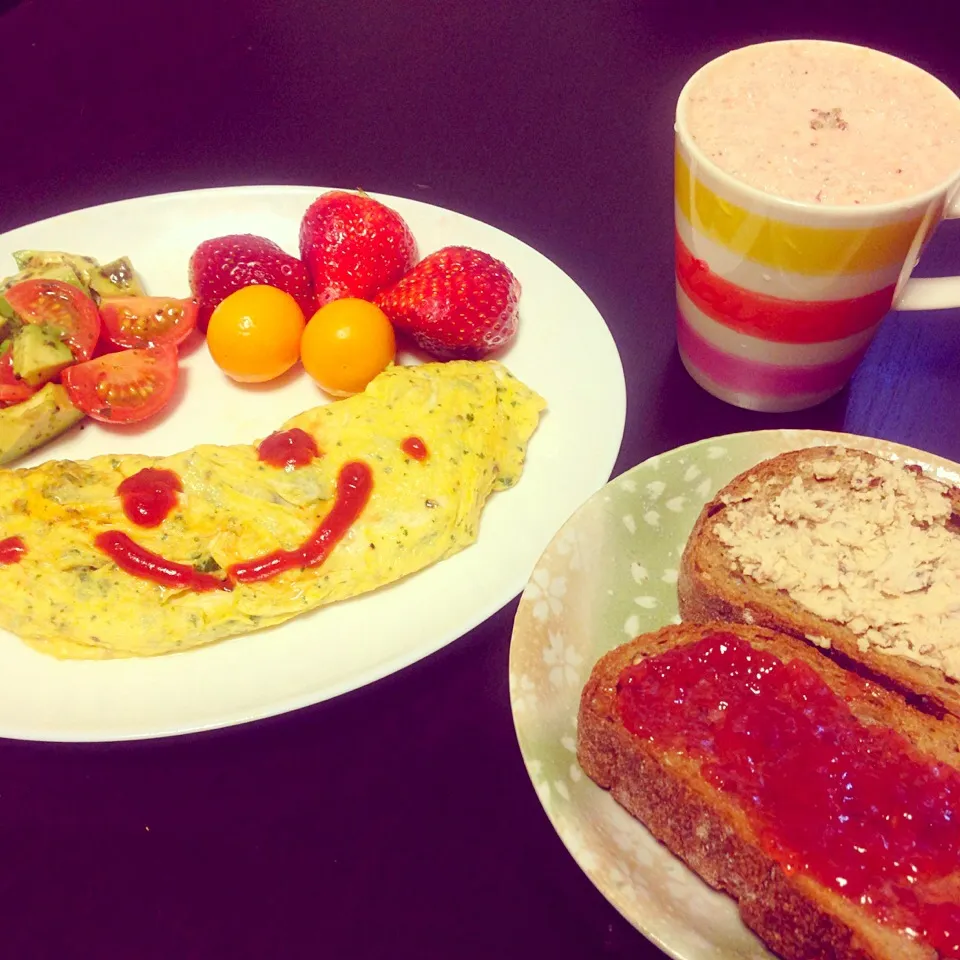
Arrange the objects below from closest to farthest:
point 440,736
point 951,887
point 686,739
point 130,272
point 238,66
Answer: point 951,887 → point 686,739 → point 440,736 → point 130,272 → point 238,66

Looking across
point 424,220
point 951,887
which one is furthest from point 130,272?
point 951,887

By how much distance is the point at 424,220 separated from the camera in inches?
88.5

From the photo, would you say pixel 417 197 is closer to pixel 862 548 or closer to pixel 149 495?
pixel 149 495

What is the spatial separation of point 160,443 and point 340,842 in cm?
102

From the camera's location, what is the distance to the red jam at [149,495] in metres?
1.67

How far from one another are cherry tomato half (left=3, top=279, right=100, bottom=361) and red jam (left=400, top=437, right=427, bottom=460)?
32.1 inches

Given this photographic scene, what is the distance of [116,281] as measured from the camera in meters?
2.18

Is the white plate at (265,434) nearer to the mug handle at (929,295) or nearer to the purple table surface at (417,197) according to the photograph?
the purple table surface at (417,197)

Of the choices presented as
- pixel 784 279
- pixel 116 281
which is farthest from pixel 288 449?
pixel 784 279

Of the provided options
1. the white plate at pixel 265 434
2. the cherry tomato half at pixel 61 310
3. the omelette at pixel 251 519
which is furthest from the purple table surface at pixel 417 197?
the cherry tomato half at pixel 61 310

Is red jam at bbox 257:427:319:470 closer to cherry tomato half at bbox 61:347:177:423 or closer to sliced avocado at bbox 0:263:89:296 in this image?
cherry tomato half at bbox 61:347:177:423

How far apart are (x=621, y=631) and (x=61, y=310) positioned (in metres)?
1.45

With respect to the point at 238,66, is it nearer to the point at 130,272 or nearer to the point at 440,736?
the point at 130,272

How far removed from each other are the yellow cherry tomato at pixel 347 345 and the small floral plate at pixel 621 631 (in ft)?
2.21
